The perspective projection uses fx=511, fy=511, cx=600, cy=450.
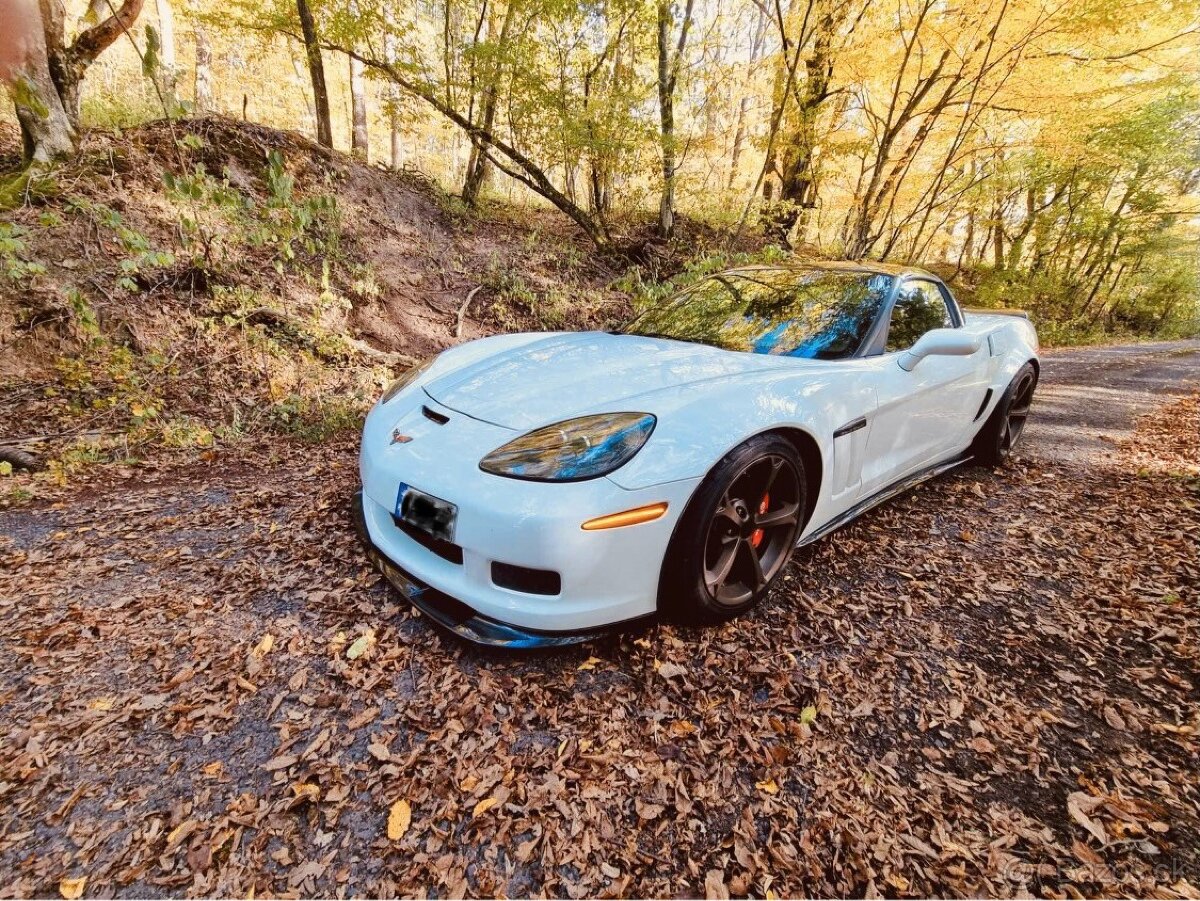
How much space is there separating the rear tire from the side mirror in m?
1.43

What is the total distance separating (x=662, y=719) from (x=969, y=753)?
91cm

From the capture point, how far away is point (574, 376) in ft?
6.94

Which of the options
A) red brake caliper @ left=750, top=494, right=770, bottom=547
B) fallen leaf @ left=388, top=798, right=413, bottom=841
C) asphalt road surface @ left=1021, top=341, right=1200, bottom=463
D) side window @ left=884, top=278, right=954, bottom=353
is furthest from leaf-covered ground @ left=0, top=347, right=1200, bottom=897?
asphalt road surface @ left=1021, top=341, right=1200, bottom=463

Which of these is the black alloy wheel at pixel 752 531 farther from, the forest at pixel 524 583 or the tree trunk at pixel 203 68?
the tree trunk at pixel 203 68

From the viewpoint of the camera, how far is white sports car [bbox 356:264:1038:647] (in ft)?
5.15

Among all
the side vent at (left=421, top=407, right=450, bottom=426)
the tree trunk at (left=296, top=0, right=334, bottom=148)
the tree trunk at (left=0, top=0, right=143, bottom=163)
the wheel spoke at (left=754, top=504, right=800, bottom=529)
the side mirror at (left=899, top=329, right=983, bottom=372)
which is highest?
the tree trunk at (left=296, top=0, right=334, bottom=148)

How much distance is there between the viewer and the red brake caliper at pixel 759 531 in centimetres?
196

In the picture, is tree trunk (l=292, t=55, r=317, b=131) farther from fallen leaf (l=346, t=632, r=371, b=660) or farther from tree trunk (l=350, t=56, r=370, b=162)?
fallen leaf (l=346, t=632, r=371, b=660)

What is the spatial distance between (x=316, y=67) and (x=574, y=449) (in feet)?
27.3

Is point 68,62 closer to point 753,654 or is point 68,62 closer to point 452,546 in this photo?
point 452,546

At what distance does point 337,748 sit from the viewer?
57.1 inches

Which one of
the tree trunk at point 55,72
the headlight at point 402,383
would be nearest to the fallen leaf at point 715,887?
the headlight at point 402,383

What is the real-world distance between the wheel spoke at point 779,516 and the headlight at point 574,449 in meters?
0.64

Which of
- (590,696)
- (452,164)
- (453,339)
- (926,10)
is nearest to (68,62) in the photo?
(453,339)
